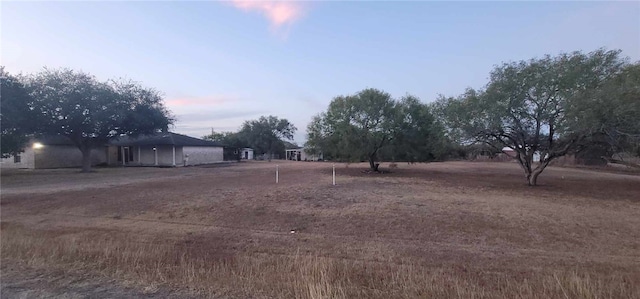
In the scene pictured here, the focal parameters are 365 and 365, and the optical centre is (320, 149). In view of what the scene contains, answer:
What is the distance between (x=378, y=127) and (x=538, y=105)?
11.7 metres

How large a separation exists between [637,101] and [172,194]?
58.8ft

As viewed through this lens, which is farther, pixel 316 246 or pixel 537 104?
pixel 537 104

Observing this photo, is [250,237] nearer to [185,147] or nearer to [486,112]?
[486,112]

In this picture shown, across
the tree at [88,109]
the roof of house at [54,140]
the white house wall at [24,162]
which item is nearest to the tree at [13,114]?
the tree at [88,109]

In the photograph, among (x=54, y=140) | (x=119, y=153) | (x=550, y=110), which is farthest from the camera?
(x=119, y=153)

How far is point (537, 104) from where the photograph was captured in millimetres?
17594

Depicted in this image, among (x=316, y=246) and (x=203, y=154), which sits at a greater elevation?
(x=203, y=154)

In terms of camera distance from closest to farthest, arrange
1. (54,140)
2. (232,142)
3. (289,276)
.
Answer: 1. (289,276)
2. (54,140)
3. (232,142)

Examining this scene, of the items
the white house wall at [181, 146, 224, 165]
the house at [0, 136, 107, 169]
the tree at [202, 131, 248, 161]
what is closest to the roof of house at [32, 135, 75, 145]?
the house at [0, 136, 107, 169]

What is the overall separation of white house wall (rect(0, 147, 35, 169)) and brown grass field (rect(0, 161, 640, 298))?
2448 centimetres

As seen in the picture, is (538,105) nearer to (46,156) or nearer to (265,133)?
(46,156)

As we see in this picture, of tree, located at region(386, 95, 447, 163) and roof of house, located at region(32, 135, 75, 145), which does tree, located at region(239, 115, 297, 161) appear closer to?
roof of house, located at region(32, 135, 75, 145)

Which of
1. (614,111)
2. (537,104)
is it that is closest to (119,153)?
(537,104)

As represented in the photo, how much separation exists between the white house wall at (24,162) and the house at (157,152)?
7100 mm
